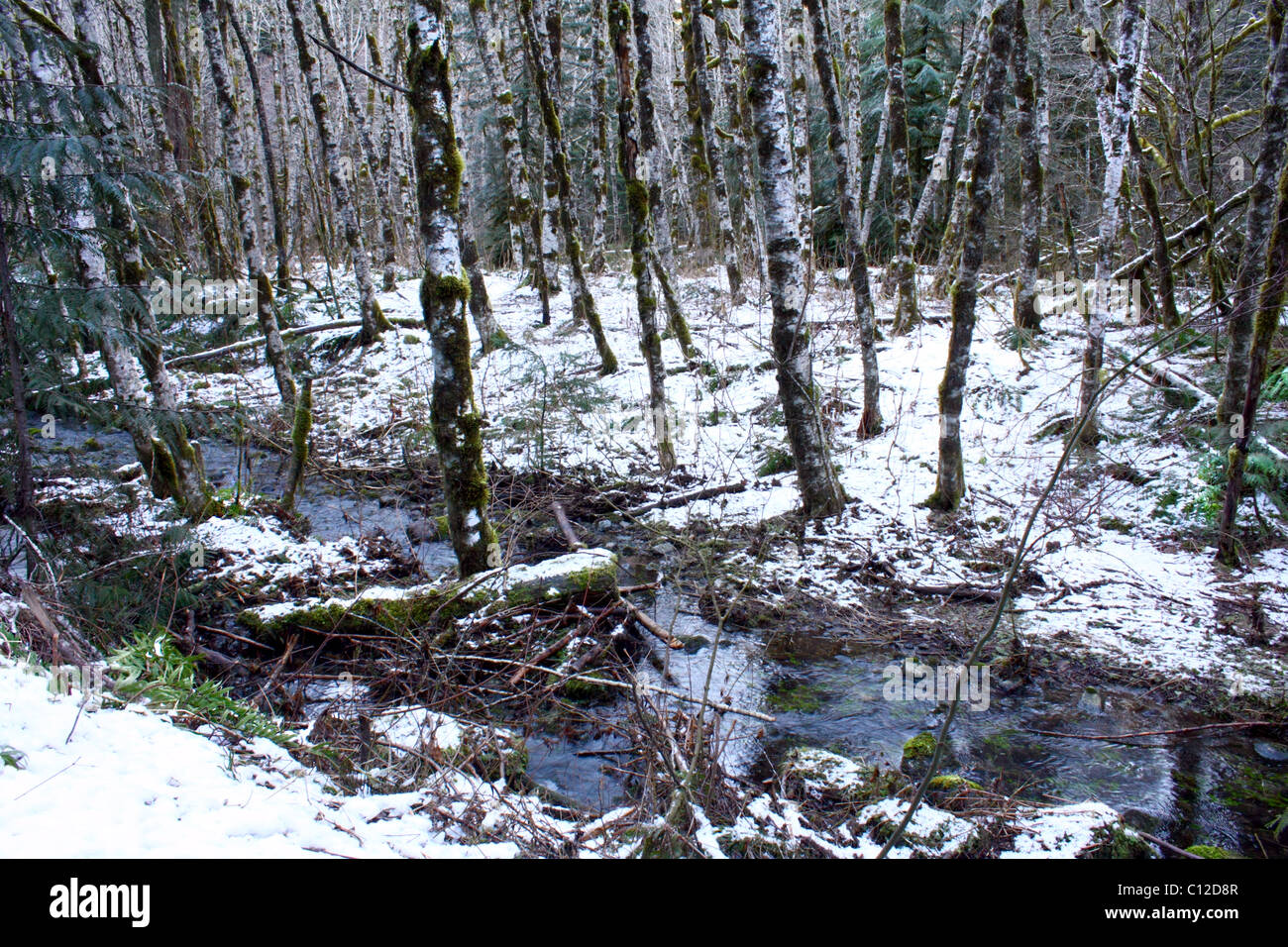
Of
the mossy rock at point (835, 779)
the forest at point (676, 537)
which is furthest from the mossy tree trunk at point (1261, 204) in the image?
the mossy rock at point (835, 779)

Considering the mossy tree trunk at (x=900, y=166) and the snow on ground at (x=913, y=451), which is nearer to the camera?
the snow on ground at (x=913, y=451)

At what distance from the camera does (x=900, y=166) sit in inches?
536

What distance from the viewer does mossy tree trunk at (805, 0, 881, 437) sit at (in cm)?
933

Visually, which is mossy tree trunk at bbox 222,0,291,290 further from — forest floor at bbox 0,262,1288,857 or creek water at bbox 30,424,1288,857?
creek water at bbox 30,424,1288,857

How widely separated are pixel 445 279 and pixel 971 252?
201 inches

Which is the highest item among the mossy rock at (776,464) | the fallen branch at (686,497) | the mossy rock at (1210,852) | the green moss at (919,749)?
the mossy rock at (776,464)

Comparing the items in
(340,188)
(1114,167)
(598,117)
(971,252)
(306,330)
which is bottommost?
(971,252)

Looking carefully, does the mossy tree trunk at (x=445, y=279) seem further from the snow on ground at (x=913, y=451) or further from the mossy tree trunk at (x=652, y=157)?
the mossy tree trunk at (x=652, y=157)

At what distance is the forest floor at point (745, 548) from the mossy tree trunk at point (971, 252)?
49 centimetres

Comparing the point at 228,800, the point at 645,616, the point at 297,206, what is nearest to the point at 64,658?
the point at 228,800

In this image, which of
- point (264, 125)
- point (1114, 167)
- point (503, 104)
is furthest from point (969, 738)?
point (503, 104)

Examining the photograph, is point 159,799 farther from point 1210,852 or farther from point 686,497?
point 686,497

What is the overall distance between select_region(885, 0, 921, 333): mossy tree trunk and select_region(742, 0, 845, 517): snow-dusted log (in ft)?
17.6

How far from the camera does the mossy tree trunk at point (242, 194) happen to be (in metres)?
10.0
